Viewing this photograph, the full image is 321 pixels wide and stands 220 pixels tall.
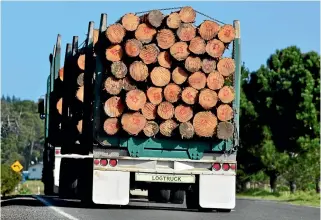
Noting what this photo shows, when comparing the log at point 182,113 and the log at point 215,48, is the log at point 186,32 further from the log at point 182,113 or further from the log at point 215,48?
the log at point 182,113

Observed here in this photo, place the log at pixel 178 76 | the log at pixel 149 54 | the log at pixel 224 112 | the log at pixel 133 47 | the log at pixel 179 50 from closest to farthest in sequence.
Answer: the log at pixel 133 47, the log at pixel 149 54, the log at pixel 179 50, the log at pixel 178 76, the log at pixel 224 112

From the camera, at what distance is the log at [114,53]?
19922mm

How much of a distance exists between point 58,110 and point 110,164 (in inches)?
287

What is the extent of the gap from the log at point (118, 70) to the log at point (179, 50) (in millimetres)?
1034

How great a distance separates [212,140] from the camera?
66.7 ft

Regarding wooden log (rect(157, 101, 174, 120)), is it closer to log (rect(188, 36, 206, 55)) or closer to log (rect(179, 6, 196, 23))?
log (rect(188, 36, 206, 55))

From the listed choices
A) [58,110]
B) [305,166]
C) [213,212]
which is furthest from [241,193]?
[213,212]

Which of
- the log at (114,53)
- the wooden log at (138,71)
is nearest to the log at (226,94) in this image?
the wooden log at (138,71)

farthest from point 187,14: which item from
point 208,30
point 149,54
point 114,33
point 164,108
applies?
point 164,108

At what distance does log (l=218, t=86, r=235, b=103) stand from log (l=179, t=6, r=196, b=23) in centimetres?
156

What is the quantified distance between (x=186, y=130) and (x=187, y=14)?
93.5 inches

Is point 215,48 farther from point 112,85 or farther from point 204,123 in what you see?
point 112,85

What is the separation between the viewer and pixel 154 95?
20016 mm

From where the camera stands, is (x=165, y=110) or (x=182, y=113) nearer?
(x=165, y=110)
